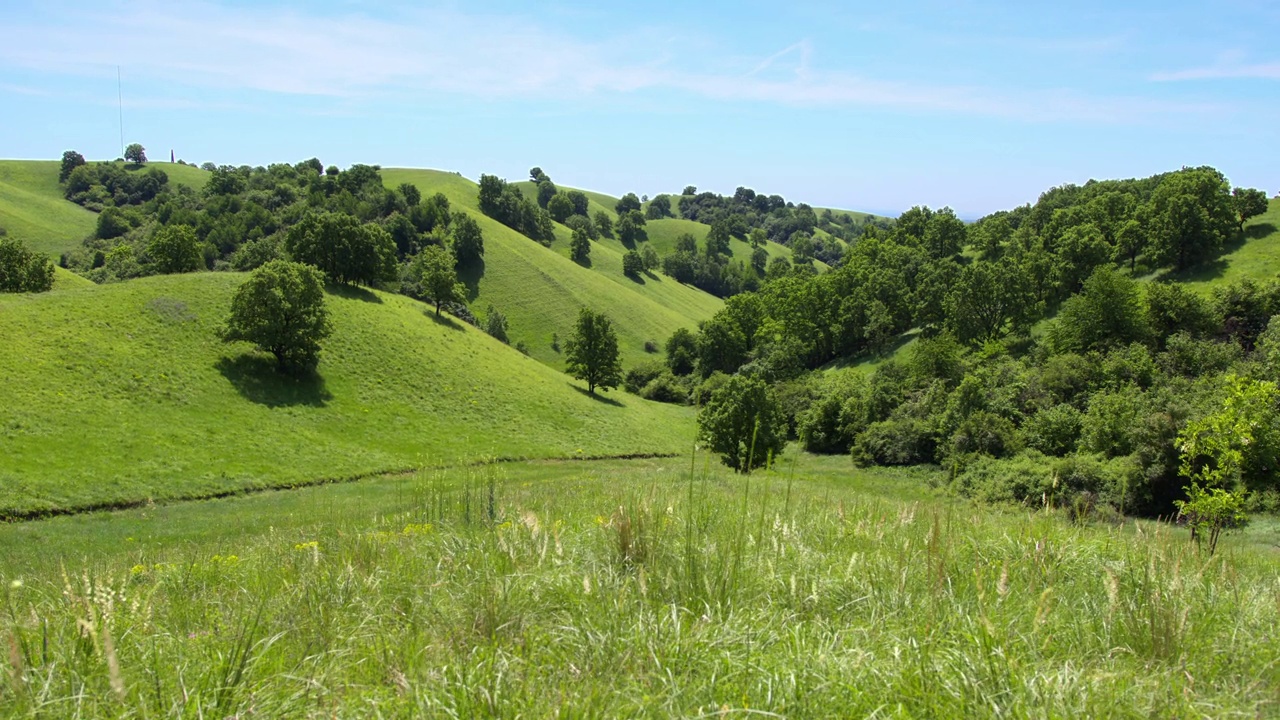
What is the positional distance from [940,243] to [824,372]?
32939 mm

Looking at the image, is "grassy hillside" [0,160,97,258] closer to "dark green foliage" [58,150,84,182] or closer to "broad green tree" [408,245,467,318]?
"dark green foliage" [58,150,84,182]

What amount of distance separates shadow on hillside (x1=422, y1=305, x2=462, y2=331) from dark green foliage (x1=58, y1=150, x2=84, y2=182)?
417 ft

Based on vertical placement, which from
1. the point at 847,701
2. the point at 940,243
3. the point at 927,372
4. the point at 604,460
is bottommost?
the point at 604,460

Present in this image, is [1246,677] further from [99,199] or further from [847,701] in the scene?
[99,199]

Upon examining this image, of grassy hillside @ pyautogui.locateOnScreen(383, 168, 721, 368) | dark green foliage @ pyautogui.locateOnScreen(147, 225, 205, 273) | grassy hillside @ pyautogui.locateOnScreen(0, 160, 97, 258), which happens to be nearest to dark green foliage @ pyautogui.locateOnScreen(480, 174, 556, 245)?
grassy hillside @ pyautogui.locateOnScreen(383, 168, 721, 368)

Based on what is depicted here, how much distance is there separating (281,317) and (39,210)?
11282 cm

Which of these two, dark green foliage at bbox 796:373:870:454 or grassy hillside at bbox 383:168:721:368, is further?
grassy hillside at bbox 383:168:721:368

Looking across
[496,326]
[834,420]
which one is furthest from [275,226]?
[834,420]

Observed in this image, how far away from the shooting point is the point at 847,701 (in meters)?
3.46

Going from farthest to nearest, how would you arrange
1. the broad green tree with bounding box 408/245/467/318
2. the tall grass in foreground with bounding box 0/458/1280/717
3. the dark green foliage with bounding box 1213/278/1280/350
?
1. the broad green tree with bounding box 408/245/467/318
2. the dark green foliage with bounding box 1213/278/1280/350
3. the tall grass in foreground with bounding box 0/458/1280/717

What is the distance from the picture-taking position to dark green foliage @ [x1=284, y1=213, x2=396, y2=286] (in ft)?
232

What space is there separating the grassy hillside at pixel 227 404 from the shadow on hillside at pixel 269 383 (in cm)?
14

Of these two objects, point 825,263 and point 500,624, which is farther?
point 825,263

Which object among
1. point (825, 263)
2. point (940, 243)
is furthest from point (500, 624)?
point (825, 263)
